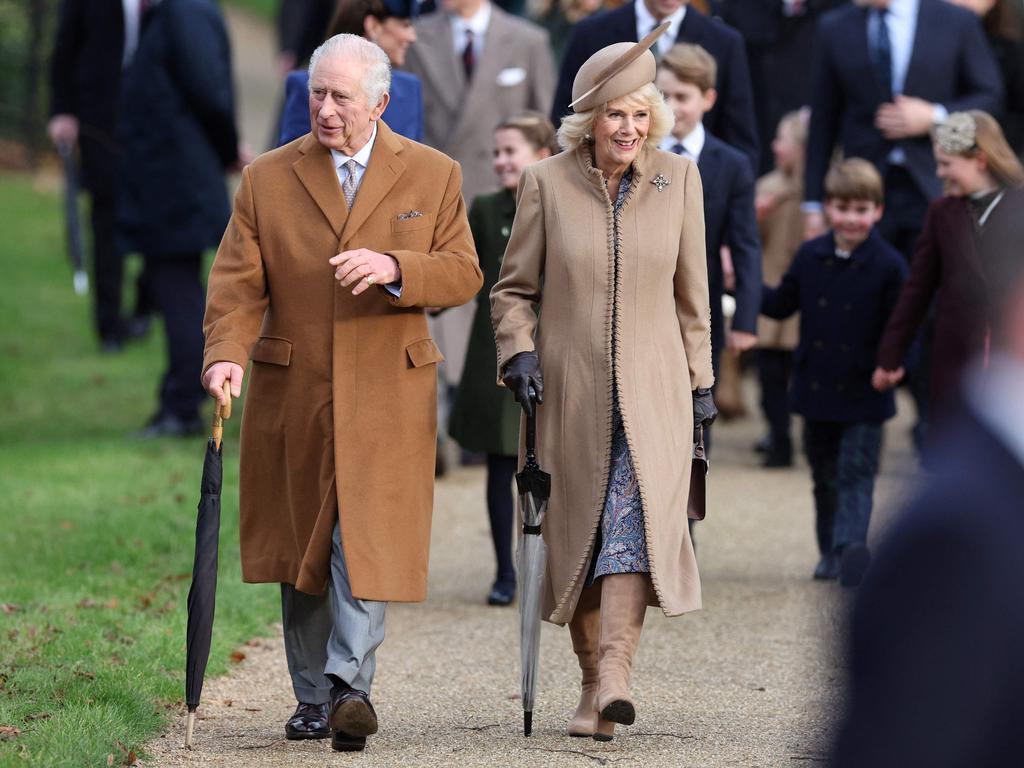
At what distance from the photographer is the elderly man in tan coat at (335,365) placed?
17.4ft

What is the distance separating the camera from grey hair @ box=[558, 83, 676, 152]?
553cm

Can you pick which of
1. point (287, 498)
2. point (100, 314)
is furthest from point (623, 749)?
point (100, 314)

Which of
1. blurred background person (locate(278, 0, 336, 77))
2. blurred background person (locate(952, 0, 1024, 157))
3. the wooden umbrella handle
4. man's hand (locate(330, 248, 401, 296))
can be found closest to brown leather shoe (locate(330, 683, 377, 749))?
the wooden umbrella handle

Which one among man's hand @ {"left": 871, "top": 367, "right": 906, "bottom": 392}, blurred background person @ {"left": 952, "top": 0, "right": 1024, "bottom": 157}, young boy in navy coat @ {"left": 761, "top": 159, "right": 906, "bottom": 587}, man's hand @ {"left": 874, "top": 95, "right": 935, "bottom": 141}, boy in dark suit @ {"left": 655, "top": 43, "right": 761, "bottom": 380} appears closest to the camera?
boy in dark suit @ {"left": 655, "top": 43, "right": 761, "bottom": 380}

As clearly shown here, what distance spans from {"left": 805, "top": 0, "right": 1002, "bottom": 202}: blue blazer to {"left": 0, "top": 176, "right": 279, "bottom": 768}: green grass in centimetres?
339

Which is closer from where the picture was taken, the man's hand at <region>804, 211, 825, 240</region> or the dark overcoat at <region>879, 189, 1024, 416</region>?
the dark overcoat at <region>879, 189, 1024, 416</region>

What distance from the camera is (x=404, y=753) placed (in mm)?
5301

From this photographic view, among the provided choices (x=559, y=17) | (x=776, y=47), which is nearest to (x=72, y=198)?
(x=559, y=17)

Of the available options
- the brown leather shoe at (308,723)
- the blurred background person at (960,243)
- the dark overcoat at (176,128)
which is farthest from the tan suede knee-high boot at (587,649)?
the dark overcoat at (176,128)

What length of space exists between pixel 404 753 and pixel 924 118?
4.68m

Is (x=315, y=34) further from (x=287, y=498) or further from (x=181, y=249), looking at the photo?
(x=287, y=498)

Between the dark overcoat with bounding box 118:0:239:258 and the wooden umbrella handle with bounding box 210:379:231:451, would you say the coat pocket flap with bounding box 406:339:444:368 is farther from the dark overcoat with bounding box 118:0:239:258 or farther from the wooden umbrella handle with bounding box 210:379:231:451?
the dark overcoat with bounding box 118:0:239:258

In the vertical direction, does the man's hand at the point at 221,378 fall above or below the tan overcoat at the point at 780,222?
below

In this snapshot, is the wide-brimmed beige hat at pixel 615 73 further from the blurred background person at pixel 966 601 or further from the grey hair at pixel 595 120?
the blurred background person at pixel 966 601
